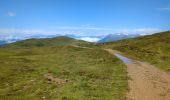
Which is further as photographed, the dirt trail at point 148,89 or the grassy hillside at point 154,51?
the grassy hillside at point 154,51

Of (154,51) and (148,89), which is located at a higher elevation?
(154,51)

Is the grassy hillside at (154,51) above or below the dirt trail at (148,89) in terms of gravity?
above

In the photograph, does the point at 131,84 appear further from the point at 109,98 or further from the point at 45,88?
the point at 45,88

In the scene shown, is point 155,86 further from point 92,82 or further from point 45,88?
point 45,88

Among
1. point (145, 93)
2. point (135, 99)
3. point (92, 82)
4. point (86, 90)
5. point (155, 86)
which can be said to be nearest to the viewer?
point (135, 99)

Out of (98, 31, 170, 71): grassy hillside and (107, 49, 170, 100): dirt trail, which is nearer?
(107, 49, 170, 100): dirt trail

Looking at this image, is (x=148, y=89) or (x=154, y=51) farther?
(x=154, y=51)

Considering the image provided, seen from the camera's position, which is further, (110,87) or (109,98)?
(110,87)

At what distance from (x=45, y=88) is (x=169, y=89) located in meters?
16.2

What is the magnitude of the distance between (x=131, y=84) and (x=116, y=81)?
298 centimetres

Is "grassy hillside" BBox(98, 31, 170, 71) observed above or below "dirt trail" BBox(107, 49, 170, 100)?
above

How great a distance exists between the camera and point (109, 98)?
80.5 feet

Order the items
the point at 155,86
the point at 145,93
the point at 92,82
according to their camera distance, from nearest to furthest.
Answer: the point at 145,93 < the point at 155,86 < the point at 92,82

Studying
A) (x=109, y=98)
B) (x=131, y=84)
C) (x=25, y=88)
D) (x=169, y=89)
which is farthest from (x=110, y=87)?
(x=25, y=88)
